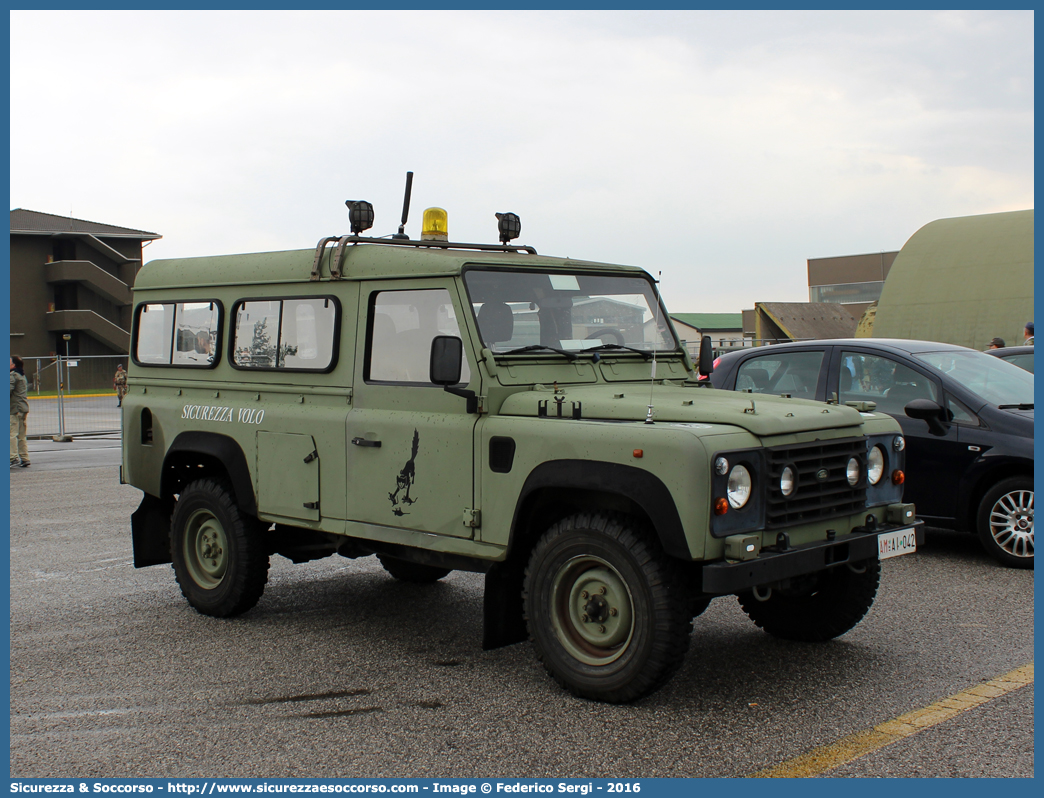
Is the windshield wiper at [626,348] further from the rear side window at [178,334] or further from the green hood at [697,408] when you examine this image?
the rear side window at [178,334]

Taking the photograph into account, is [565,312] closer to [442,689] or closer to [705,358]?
[705,358]

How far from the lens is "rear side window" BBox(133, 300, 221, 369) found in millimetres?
6828

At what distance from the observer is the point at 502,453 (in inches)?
200

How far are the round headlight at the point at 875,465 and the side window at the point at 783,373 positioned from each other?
3.09 m

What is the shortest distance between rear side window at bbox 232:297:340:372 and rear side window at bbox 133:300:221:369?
262mm

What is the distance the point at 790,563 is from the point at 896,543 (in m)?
0.89

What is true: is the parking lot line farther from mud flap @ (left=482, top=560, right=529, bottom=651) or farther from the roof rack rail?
the roof rack rail

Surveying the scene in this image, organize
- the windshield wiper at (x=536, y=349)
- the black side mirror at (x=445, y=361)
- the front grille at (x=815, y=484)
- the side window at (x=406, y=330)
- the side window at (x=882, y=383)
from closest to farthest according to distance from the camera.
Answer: the front grille at (x=815, y=484) → the black side mirror at (x=445, y=361) → the windshield wiper at (x=536, y=349) → the side window at (x=406, y=330) → the side window at (x=882, y=383)

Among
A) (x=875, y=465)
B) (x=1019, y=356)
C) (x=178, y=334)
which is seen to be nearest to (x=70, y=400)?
(x=178, y=334)

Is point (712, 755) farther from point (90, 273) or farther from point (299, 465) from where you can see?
point (90, 273)

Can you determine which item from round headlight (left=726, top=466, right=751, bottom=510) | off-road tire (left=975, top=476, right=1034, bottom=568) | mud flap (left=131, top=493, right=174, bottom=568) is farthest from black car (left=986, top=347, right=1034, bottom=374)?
mud flap (left=131, top=493, right=174, bottom=568)

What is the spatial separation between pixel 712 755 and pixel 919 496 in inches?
176

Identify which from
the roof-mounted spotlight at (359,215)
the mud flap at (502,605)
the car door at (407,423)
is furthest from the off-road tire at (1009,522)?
the roof-mounted spotlight at (359,215)

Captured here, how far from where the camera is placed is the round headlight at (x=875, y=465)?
5332 mm
